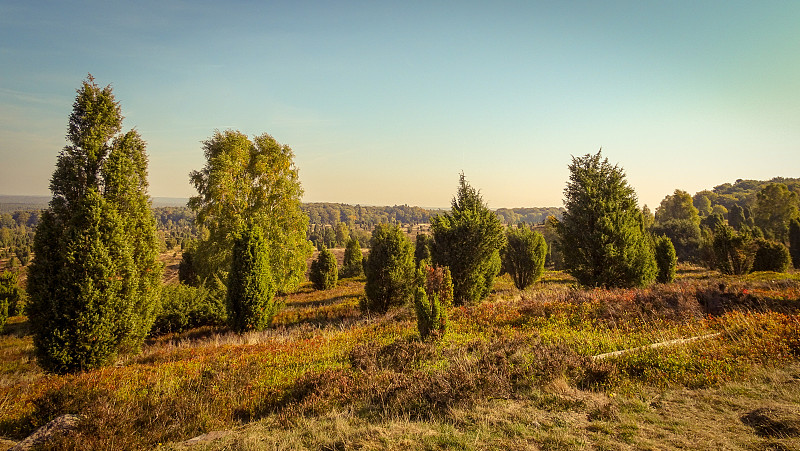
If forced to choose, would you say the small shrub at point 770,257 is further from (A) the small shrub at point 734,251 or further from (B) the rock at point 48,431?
(B) the rock at point 48,431

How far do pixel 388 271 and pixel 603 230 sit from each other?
1012 cm

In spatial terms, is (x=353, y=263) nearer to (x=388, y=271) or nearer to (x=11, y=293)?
(x=388, y=271)

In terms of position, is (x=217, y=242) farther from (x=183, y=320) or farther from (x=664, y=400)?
(x=664, y=400)

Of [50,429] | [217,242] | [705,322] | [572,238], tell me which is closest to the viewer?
[50,429]

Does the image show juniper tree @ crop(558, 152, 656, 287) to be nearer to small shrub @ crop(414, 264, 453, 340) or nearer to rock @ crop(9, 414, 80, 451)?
small shrub @ crop(414, 264, 453, 340)

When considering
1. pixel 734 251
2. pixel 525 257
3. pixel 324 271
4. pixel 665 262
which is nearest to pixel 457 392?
pixel 525 257

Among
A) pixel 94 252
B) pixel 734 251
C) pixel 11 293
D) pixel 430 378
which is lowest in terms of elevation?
pixel 11 293

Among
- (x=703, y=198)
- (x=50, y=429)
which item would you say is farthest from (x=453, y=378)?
(x=703, y=198)

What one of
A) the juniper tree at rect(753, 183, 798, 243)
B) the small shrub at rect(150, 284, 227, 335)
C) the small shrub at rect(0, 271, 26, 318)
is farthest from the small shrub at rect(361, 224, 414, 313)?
the juniper tree at rect(753, 183, 798, 243)

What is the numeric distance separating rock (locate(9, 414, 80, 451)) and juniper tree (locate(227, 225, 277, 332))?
6.76 metres

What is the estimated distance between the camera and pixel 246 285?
11.1 m

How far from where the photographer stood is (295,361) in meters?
7.74

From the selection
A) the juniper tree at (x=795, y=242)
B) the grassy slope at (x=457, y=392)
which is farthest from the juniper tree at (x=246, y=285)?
the juniper tree at (x=795, y=242)

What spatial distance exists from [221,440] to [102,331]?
5.81 m
